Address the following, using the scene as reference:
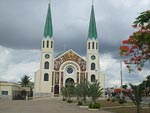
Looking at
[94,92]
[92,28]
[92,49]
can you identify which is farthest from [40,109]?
[92,28]

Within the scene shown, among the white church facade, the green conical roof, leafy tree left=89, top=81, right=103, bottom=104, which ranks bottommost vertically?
leafy tree left=89, top=81, right=103, bottom=104

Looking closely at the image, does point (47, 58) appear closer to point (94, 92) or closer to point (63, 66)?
point (63, 66)

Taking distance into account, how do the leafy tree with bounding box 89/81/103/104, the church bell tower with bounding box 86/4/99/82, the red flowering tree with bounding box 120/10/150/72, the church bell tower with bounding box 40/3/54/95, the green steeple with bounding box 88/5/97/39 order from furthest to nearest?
the green steeple with bounding box 88/5/97/39, the church bell tower with bounding box 86/4/99/82, the church bell tower with bounding box 40/3/54/95, the leafy tree with bounding box 89/81/103/104, the red flowering tree with bounding box 120/10/150/72

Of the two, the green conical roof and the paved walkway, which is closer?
the paved walkway

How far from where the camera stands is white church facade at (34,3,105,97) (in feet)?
287

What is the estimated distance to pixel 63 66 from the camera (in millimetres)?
89375

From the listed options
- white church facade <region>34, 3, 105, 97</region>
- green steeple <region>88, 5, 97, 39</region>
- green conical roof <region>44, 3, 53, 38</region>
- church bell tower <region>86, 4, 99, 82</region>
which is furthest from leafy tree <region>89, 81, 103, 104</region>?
green steeple <region>88, 5, 97, 39</region>

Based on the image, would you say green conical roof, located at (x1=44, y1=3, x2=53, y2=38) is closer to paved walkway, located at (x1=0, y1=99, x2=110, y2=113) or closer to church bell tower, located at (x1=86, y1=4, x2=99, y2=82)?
church bell tower, located at (x1=86, y1=4, x2=99, y2=82)

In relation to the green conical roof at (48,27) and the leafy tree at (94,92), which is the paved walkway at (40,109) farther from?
the green conical roof at (48,27)

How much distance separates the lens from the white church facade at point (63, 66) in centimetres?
8744

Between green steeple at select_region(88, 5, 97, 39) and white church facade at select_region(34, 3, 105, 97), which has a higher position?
green steeple at select_region(88, 5, 97, 39)

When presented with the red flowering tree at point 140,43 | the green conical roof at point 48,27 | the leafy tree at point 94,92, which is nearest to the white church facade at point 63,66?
the green conical roof at point 48,27

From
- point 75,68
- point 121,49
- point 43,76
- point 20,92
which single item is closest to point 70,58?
point 75,68

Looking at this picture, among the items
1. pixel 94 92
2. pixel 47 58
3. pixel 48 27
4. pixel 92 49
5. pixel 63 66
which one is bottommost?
pixel 94 92
